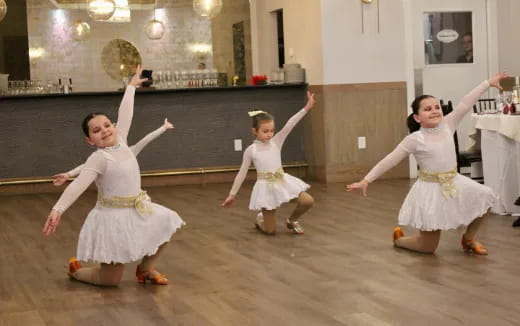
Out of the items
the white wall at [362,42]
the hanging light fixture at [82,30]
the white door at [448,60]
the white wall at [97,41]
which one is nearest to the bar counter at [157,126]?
the white wall at [362,42]

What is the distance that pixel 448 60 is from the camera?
11.1m

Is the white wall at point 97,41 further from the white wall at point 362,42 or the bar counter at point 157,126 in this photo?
the white wall at point 362,42

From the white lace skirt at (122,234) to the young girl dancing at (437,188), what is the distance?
4.23 ft

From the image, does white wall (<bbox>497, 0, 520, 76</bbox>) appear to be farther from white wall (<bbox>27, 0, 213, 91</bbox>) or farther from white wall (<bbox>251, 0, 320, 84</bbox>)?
white wall (<bbox>27, 0, 213, 91</bbox>)

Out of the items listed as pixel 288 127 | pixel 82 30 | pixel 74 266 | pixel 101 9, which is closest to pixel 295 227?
pixel 288 127

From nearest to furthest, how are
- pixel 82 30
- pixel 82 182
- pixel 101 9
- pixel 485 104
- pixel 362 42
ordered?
pixel 82 182 → pixel 485 104 → pixel 362 42 → pixel 101 9 → pixel 82 30

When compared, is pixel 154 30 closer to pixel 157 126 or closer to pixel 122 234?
pixel 157 126

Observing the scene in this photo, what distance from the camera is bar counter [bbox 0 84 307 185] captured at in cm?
1055

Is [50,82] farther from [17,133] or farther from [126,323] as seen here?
[126,323]

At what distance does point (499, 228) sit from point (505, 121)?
0.95 meters

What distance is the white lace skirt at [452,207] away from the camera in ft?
18.0

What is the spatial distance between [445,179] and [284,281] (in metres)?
1.28

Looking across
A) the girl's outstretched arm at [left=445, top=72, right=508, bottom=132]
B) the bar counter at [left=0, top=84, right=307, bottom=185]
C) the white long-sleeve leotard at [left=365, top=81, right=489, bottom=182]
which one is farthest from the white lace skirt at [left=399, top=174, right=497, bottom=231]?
the bar counter at [left=0, top=84, right=307, bottom=185]

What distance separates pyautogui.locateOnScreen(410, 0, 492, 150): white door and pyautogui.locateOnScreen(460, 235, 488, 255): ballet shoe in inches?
216
